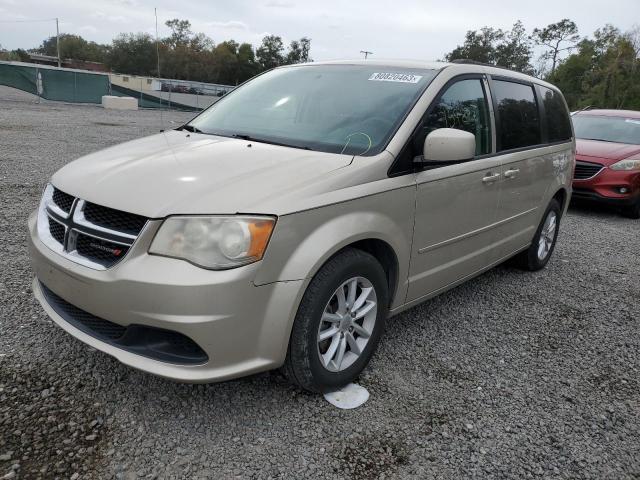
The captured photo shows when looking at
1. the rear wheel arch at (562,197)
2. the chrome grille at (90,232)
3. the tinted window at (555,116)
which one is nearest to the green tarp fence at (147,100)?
the tinted window at (555,116)

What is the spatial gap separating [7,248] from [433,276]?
3.59 metres

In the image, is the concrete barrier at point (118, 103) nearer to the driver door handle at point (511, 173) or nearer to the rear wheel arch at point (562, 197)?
the rear wheel arch at point (562, 197)

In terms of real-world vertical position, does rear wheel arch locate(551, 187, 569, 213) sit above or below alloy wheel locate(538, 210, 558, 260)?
above

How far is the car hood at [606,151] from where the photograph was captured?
830 cm

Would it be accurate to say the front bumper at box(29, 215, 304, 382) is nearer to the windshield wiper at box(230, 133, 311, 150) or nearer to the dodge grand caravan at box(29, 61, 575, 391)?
the dodge grand caravan at box(29, 61, 575, 391)

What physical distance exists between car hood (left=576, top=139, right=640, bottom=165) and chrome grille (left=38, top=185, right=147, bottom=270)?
8085 mm

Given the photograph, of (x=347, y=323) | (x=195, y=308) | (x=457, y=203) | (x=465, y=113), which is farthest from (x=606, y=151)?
(x=195, y=308)

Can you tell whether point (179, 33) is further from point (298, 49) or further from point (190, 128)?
point (190, 128)

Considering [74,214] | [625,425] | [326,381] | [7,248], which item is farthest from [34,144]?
[625,425]

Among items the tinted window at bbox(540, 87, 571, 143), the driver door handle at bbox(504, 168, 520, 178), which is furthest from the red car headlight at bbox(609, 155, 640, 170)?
the driver door handle at bbox(504, 168, 520, 178)

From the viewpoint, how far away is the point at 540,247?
5.09 m

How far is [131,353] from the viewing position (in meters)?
2.29

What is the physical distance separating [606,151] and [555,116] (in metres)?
4.27

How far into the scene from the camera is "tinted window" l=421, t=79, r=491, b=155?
3.20 m
